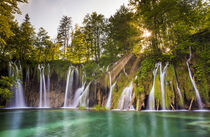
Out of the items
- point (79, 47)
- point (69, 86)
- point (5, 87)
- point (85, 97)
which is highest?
point (79, 47)

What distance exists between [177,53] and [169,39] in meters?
2.03

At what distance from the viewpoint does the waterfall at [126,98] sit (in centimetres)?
1216

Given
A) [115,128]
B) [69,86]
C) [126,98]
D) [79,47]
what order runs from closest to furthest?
1. [115,128]
2. [126,98]
3. [69,86]
4. [79,47]

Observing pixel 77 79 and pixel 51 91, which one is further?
pixel 51 91

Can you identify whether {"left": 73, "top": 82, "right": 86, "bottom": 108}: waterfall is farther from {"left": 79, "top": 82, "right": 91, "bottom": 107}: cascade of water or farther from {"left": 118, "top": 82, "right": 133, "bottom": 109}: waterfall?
{"left": 118, "top": 82, "right": 133, "bottom": 109}: waterfall

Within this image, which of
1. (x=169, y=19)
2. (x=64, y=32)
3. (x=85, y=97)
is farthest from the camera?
A: (x=64, y=32)

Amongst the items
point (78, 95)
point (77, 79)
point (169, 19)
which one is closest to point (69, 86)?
point (77, 79)

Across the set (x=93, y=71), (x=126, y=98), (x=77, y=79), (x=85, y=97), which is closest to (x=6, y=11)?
(x=93, y=71)

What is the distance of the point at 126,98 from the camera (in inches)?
491

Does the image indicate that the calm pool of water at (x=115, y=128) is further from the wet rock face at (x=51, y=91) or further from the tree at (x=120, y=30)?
the wet rock face at (x=51, y=91)

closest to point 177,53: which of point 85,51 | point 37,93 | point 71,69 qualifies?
point 85,51

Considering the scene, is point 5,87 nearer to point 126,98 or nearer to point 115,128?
point 126,98

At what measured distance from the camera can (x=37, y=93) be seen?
22609mm

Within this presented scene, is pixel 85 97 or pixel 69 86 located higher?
pixel 69 86
